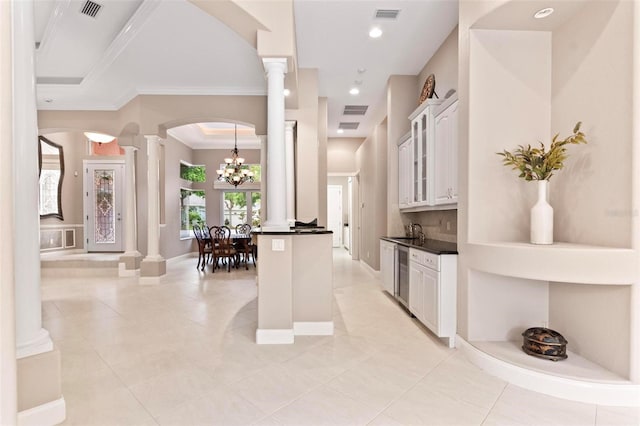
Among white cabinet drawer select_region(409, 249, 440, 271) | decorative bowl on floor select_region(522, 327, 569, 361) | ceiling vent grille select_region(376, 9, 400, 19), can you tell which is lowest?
decorative bowl on floor select_region(522, 327, 569, 361)

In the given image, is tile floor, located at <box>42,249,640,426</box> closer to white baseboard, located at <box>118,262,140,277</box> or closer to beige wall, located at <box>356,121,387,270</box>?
white baseboard, located at <box>118,262,140,277</box>

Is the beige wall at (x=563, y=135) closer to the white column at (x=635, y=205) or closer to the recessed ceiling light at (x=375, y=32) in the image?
the white column at (x=635, y=205)

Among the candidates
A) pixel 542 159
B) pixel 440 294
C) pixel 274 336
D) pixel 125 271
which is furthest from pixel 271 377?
pixel 125 271

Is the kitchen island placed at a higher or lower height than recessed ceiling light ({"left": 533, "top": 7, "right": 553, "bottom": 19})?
lower

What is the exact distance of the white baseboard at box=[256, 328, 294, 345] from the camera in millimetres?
3121

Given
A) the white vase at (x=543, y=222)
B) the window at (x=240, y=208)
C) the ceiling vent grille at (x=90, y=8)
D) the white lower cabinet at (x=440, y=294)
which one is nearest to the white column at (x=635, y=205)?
the white vase at (x=543, y=222)

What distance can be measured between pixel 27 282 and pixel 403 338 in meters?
3.00

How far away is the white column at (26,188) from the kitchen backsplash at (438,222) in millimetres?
3944

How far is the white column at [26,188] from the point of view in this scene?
1.76 m

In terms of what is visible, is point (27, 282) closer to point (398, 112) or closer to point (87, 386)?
point (87, 386)

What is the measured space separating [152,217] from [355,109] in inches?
180

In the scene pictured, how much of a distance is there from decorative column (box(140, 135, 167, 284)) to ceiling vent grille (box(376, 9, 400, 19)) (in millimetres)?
4535

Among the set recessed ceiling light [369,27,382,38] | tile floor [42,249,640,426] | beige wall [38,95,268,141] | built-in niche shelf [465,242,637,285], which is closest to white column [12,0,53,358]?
tile floor [42,249,640,426]

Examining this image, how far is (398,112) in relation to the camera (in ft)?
17.4
